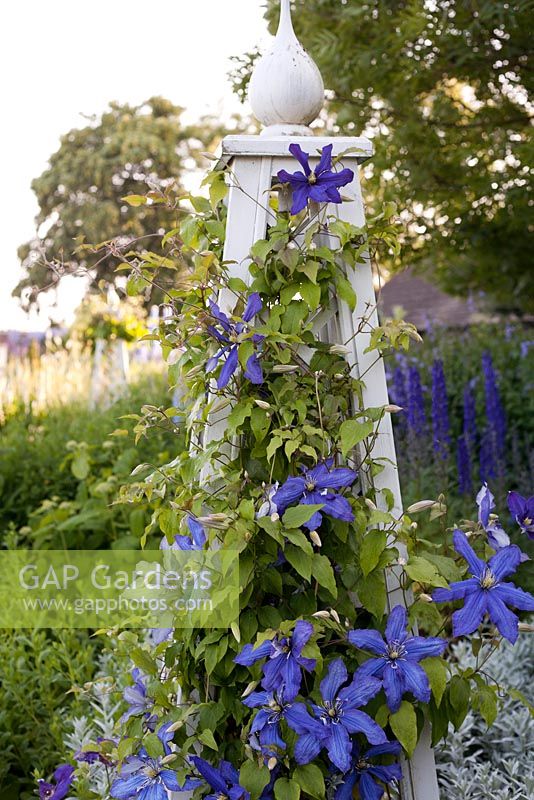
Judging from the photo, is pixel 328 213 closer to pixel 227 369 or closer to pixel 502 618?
pixel 227 369

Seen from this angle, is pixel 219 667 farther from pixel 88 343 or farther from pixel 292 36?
pixel 88 343

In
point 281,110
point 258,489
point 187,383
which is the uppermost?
point 281,110

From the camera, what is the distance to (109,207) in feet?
74.7

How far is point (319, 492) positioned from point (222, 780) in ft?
1.71

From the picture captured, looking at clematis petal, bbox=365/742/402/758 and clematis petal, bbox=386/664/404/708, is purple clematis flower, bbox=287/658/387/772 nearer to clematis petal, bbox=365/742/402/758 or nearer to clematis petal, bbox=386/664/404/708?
clematis petal, bbox=386/664/404/708

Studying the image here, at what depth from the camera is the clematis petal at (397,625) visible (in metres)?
1.36

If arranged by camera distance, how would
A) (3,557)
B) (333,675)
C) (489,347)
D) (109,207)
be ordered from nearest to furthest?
(333,675)
(3,557)
(489,347)
(109,207)

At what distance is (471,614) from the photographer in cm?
133

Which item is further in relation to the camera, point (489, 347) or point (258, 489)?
point (489, 347)

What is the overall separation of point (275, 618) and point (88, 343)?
554 cm

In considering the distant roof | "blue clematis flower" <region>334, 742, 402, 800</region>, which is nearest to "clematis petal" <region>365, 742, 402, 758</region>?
"blue clematis flower" <region>334, 742, 402, 800</region>

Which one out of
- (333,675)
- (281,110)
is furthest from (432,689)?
(281,110)

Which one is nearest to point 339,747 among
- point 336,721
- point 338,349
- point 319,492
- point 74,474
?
point 336,721

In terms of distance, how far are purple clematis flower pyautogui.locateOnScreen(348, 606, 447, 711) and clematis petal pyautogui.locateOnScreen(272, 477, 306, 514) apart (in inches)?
9.6
